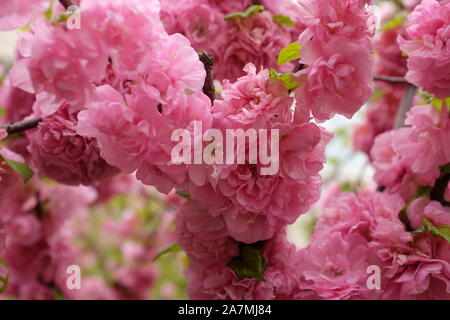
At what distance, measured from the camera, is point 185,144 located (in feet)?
1.74

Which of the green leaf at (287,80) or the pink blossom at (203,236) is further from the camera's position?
the pink blossom at (203,236)

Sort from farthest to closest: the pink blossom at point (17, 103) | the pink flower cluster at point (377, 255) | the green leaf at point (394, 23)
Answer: the green leaf at point (394, 23)
the pink blossom at point (17, 103)
the pink flower cluster at point (377, 255)

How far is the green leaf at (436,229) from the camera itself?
2.07 ft

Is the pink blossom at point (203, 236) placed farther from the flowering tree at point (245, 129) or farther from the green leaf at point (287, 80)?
the green leaf at point (287, 80)

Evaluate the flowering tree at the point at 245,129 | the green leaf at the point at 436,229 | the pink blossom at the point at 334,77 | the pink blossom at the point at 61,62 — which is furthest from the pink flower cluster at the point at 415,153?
the pink blossom at the point at 61,62

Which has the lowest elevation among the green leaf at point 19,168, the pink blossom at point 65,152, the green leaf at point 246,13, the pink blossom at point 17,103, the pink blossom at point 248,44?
the green leaf at point 19,168

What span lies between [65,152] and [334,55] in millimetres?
415

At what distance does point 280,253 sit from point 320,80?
30cm

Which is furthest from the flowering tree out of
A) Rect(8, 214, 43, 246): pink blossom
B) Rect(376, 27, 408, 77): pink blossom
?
Rect(8, 214, 43, 246): pink blossom

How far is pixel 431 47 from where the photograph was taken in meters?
0.60

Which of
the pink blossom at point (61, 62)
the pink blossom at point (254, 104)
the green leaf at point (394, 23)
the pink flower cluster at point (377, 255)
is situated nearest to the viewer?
the pink blossom at point (61, 62)

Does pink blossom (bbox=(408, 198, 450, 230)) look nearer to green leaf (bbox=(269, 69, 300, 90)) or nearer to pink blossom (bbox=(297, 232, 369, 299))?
pink blossom (bbox=(297, 232, 369, 299))
